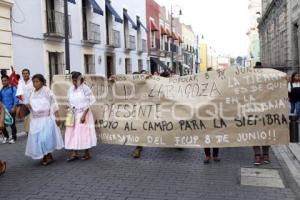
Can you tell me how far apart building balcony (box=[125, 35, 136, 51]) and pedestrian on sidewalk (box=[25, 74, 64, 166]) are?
21.9m

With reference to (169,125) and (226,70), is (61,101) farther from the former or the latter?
(226,70)

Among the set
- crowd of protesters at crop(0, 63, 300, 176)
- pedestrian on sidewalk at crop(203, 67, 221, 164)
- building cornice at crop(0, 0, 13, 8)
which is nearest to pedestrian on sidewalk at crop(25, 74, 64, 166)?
crowd of protesters at crop(0, 63, 300, 176)

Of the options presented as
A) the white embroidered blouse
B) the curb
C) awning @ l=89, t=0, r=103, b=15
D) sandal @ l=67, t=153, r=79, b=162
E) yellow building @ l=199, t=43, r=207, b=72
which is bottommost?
the curb

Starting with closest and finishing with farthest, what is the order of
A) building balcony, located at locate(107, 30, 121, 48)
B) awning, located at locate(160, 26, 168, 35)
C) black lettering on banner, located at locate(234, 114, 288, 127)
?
1. black lettering on banner, located at locate(234, 114, 288, 127)
2. building balcony, located at locate(107, 30, 121, 48)
3. awning, located at locate(160, 26, 168, 35)

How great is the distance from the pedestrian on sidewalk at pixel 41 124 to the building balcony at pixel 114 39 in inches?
717

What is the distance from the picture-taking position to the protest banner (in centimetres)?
727

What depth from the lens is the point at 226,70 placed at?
765 cm

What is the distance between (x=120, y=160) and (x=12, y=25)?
967 cm

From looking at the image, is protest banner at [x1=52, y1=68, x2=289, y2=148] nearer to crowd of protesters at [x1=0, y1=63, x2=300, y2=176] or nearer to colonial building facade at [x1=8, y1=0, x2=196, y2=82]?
crowd of protesters at [x1=0, y1=63, x2=300, y2=176]

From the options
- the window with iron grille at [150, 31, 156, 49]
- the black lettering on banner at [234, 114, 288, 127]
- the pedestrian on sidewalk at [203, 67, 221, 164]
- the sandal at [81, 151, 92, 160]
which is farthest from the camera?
the window with iron grille at [150, 31, 156, 49]

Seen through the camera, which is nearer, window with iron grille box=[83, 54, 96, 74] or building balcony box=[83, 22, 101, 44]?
building balcony box=[83, 22, 101, 44]

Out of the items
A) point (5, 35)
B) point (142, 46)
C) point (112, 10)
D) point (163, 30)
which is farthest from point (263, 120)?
point (163, 30)

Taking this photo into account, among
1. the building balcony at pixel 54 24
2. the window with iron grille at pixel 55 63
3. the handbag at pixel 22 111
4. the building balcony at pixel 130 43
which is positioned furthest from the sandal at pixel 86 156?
the building balcony at pixel 130 43

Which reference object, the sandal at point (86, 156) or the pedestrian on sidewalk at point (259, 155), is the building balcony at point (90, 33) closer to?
the sandal at point (86, 156)
